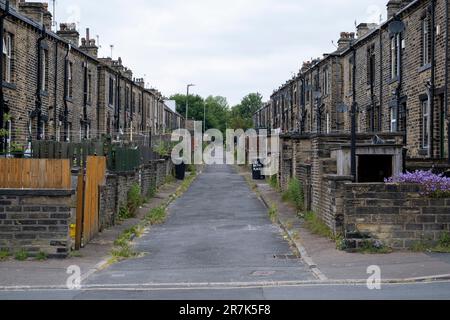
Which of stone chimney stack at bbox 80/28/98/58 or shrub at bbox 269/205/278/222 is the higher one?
stone chimney stack at bbox 80/28/98/58

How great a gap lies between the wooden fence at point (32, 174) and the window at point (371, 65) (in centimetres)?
1900

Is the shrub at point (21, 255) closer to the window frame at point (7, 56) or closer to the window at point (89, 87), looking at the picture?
the window frame at point (7, 56)

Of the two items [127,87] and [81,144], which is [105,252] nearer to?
[81,144]

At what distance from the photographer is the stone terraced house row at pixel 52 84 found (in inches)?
934

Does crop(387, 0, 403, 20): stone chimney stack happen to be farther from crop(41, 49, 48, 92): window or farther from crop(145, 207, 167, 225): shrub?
crop(41, 49, 48, 92): window

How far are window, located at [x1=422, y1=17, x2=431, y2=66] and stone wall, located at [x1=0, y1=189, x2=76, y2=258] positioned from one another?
14.2 m

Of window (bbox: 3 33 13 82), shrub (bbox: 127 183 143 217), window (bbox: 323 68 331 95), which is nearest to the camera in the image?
shrub (bbox: 127 183 143 217)

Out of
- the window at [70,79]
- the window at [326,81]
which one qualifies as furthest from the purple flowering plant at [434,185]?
the window at [326,81]

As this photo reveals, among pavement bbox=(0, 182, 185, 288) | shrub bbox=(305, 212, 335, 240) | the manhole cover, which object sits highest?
shrub bbox=(305, 212, 335, 240)

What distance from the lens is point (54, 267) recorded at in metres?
12.6

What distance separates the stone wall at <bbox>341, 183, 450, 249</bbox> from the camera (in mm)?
13734

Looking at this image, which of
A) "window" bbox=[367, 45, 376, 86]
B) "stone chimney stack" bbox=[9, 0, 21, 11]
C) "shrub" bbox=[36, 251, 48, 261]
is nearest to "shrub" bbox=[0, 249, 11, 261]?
"shrub" bbox=[36, 251, 48, 261]

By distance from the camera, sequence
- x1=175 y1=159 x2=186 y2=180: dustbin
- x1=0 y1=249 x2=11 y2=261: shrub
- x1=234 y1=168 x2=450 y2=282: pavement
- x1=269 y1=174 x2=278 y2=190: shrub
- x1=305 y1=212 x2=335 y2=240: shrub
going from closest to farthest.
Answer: x1=234 y1=168 x2=450 y2=282: pavement, x1=0 y1=249 x2=11 y2=261: shrub, x1=305 y1=212 x2=335 y2=240: shrub, x1=269 y1=174 x2=278 y2=190: shrub, x1=175 y1=159 x2=186 y2=180: dustbin
